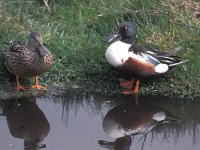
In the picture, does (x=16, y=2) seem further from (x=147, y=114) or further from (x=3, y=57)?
(x=147, y=114)

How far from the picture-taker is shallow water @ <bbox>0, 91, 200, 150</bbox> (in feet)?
17.6

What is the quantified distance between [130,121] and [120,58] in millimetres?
854

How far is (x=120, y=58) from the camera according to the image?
21.3 feet

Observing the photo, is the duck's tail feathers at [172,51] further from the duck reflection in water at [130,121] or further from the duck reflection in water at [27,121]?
the duck reflection in water at [27,121]

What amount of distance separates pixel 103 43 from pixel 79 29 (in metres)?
0.68

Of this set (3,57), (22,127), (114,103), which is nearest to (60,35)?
(3,57)

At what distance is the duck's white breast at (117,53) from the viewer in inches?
255

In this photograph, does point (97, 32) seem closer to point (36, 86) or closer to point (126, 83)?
point (126, 83)

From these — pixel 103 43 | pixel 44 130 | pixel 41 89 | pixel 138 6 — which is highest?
pixel 138 6

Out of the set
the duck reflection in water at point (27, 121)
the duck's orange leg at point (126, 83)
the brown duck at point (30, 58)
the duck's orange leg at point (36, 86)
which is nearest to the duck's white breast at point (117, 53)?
the duck's orange leg at point (126, 83)

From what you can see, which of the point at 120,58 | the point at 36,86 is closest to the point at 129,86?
the point at 120,58

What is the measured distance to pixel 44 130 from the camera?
564cm

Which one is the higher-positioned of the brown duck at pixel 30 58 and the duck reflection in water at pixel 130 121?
the brown duck at pixel 30 58

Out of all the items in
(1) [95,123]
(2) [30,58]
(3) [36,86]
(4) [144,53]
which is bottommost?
(1) [95,123]
